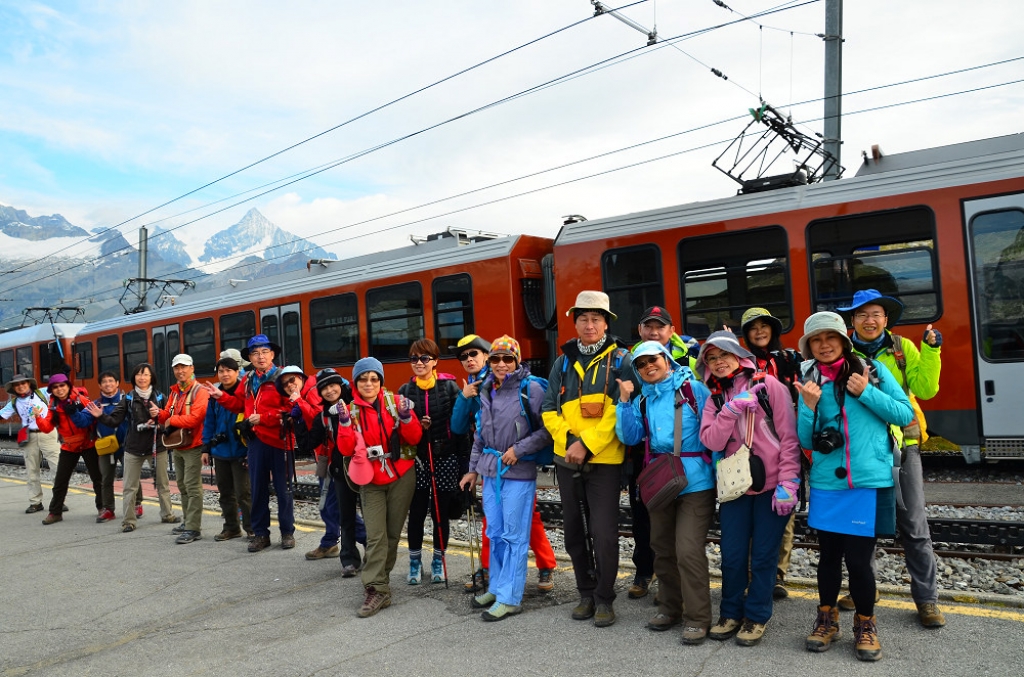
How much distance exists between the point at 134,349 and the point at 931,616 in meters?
18.7

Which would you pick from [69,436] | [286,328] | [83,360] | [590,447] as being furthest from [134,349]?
[590,447]

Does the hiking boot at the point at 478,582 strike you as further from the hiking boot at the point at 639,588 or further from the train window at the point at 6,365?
the train window at the point at 6,365

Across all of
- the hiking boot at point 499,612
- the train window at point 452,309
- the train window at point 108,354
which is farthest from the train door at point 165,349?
the hiking boot at point 499,612

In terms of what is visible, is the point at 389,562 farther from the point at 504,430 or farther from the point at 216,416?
the point at 216,416

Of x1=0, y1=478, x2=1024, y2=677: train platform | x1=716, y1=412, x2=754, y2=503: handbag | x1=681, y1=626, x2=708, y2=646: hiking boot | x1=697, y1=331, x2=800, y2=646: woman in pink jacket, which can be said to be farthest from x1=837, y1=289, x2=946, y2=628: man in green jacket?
x1=681, y1=626, x2=708, y2=646: hiking boot

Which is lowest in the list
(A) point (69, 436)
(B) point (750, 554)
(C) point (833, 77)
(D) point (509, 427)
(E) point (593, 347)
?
(B) point (750, 554)

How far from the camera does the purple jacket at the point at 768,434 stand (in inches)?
157

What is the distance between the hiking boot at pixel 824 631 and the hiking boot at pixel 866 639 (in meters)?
0.11

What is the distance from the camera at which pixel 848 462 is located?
12.6ft

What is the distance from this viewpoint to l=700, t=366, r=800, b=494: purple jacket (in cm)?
400

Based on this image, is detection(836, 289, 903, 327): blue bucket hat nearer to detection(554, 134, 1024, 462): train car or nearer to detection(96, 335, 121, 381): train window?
detection(554, 134, 1024, 462): train car

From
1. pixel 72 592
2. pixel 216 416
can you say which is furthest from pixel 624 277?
pixel 72 592

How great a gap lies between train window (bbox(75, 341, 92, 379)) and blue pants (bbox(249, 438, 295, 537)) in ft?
53.6

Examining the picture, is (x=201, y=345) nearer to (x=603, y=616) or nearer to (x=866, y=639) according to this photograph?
(x=603, y=616)
